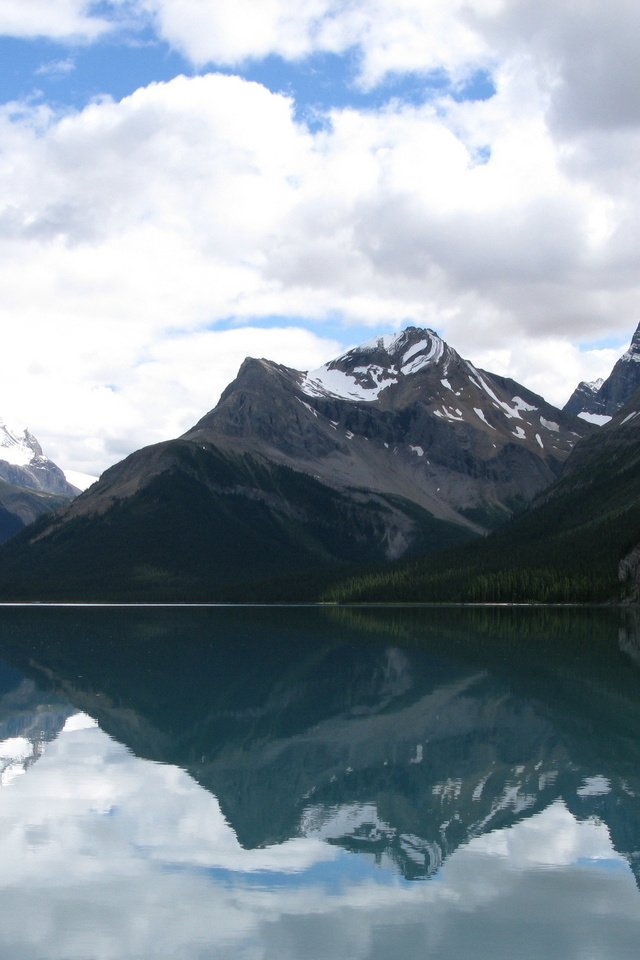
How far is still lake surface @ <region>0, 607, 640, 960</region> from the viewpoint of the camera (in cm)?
2477

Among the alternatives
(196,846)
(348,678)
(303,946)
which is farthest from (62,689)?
(303,946)

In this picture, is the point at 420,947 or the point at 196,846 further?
the point at 196,846

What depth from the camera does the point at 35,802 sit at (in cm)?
3753

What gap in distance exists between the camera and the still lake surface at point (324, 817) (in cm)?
2477

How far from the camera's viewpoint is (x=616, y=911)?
25.9m

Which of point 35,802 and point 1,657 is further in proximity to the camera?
point 1,657

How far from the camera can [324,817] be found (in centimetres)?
3522

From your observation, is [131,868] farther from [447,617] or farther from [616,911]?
[447,617]

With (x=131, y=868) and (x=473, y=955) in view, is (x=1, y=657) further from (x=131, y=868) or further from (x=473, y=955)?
(x=473, y=955)

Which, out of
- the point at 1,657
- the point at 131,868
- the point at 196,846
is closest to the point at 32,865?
the point at 131,868

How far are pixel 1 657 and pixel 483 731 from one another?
64.2 meters

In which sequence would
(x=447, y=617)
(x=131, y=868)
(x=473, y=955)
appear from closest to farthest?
(x=473, y=955), (x=131, y=868), (x=447, y=617)

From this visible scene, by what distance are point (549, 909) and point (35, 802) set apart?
1939 centimetres

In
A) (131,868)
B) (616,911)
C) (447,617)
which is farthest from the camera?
(447,617)
